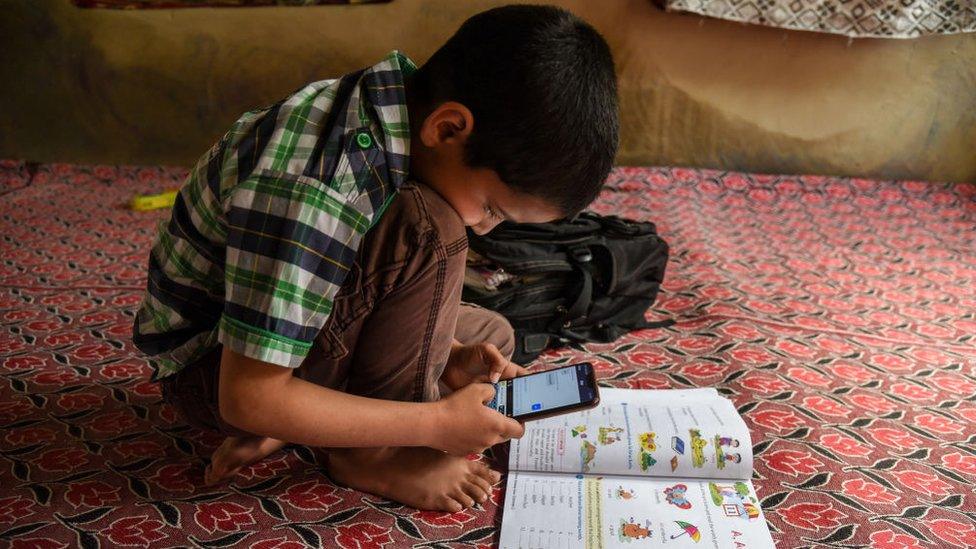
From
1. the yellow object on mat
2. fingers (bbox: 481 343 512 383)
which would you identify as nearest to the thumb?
fingers (bbox: 481 343 512 383)

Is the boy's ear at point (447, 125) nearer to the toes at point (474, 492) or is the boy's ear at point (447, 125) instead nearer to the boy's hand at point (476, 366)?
the boy's hand at point (476, 366)

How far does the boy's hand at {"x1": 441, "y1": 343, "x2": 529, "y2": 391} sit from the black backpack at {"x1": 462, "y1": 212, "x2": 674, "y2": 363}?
290 mm

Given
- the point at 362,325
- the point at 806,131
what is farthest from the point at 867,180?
the point at 362,325

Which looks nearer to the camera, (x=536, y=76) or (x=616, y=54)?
(x=536, y=76)

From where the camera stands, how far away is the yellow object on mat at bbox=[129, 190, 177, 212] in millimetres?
2232

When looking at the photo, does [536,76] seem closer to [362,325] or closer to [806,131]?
[362,325]

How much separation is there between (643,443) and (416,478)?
1.03 feet

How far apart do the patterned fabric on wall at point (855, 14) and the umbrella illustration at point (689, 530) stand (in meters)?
1.83

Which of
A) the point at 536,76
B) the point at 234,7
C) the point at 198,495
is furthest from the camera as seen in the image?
the point at 234,7

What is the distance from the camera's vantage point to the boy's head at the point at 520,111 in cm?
75

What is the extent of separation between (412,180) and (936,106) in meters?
2.38

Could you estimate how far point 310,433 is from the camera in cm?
80

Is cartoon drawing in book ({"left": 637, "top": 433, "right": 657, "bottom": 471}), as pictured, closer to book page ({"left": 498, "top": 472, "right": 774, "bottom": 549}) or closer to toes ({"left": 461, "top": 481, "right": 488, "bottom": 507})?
book page ({"left": 498, "top": 472, "right": 774, "bottom": 549})

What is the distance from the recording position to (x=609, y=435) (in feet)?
3.41
